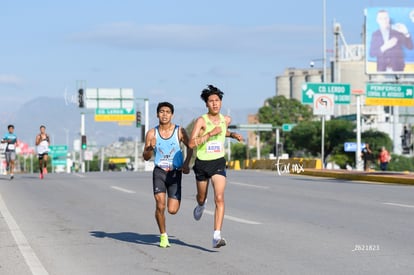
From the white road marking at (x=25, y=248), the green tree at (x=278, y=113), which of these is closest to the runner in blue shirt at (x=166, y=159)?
the white road marking at (x=25, y=248)

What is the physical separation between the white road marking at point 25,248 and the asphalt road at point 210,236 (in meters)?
0.01

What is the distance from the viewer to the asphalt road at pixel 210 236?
32.1 feet

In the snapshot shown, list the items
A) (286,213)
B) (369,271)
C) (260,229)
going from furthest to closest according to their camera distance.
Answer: (286,213), (260,229), (369,271)

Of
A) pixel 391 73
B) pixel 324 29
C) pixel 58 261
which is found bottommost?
pixel 58 261

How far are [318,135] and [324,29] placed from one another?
31214 mm

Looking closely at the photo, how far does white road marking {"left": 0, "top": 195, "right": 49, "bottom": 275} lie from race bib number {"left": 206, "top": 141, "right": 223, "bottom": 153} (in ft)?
7.64

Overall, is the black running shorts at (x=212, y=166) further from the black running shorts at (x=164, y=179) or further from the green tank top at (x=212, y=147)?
the black running shorts at (x=164, y=179)

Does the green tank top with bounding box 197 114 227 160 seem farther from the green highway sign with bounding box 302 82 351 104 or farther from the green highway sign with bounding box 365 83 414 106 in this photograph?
the green highway sign with bounding box 302 82 351 104

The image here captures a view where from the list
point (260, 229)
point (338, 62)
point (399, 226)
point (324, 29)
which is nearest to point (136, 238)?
point (260, 229)

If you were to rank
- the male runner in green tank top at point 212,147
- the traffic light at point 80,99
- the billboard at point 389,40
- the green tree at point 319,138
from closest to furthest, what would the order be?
the male runner in green tank top at point 212,147 → the billboard at point 389,40 → the traffic light at point 80,99 → the green tree at point 319,138

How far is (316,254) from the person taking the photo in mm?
10594

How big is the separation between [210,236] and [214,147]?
2.04 metres

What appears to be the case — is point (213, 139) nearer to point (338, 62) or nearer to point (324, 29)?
point (324, 29)

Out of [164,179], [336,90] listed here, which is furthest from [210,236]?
[336,90]
